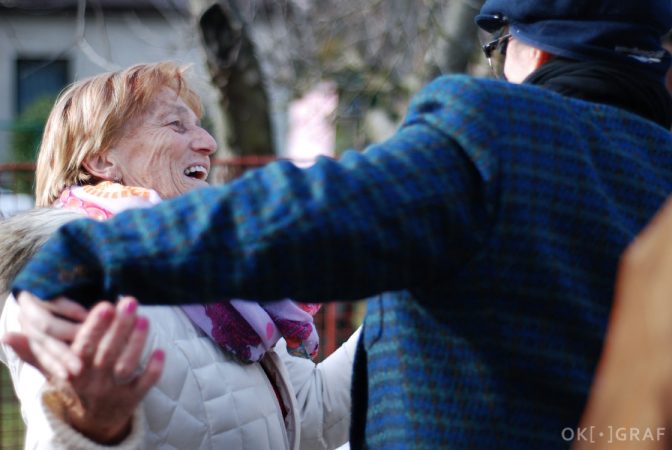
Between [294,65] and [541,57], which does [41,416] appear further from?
[294,65]

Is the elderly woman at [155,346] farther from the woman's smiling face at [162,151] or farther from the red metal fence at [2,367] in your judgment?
the red metal fence at [2,367]

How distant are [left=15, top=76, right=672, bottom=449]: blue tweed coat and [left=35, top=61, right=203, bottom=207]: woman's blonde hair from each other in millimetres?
1129

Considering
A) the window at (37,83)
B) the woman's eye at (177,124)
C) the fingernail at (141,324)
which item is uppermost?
the fingernail at (141,324)

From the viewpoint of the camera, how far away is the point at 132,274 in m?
1.46

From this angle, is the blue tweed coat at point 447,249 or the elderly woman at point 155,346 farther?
the elderly woman at point 155,346

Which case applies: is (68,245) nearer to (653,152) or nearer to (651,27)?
(653,152)

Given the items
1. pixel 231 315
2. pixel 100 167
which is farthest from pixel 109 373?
pixel 100 167

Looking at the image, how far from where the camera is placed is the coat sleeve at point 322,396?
2.61m

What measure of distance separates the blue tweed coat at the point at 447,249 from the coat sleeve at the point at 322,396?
881 mm

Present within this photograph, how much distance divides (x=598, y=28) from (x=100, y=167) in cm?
134

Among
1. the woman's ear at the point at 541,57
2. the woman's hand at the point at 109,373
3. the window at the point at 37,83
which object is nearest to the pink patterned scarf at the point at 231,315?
the woman's hand at the point at 109,373

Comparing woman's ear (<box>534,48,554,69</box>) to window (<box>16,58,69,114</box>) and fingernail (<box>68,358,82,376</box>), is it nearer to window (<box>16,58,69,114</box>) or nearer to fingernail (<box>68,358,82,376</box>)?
fingernail (<box>68,358,82,376</box>)

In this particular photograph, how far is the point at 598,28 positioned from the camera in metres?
1.78

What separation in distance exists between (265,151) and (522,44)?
6124mm
